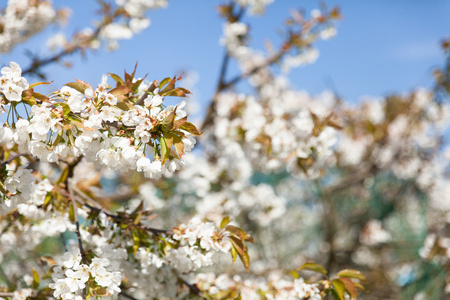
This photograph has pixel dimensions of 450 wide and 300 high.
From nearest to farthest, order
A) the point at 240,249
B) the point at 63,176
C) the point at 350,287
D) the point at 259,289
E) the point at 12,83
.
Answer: the point at 12,83 < the point at 240,249 < the point at 350,287 < the point at 63,176 < the point at 259,289

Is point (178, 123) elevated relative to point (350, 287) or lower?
elevated

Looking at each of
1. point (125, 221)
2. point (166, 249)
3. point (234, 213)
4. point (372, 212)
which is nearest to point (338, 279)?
point (166, 249)

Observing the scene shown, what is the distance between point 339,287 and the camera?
60.6 inches

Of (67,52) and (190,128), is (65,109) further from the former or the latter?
(67,52)

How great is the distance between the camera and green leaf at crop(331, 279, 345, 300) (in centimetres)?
152

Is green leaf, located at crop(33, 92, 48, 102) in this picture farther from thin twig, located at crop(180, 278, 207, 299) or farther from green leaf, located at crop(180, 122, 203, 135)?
thin twig, located at crop(180, 278, 207, 299)

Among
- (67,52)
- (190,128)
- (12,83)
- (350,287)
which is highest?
(67,52)

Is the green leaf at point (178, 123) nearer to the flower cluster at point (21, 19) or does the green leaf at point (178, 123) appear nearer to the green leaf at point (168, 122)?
the green leaf at point (168, 122)

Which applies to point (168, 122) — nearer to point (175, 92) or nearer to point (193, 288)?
point (175, 92)

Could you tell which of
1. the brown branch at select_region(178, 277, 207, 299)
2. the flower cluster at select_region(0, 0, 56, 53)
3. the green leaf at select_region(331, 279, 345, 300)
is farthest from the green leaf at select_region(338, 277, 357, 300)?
the flower cluster at select_region(0, 0, 56, 53)

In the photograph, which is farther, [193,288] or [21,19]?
[21,19]

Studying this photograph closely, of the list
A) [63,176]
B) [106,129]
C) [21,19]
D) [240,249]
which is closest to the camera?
[106,129]

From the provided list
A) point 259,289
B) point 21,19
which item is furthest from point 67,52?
point 259,289

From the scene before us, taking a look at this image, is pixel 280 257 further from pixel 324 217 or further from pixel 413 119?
pixel 413 119
